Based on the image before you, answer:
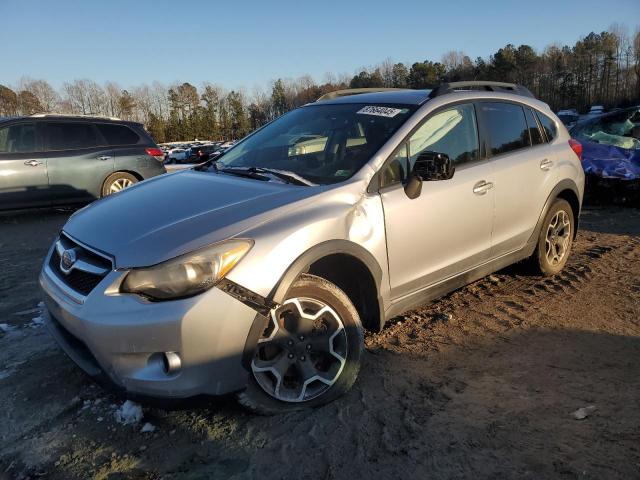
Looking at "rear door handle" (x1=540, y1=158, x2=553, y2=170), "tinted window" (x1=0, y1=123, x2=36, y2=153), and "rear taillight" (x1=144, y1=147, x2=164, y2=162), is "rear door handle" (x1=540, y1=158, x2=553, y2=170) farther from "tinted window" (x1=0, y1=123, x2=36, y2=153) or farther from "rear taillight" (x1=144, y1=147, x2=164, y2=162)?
"tinted window" (x1=0, y1=123, x2=36, y2=153)

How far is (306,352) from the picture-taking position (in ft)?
8.91

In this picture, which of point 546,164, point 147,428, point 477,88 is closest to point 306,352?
point 147,428

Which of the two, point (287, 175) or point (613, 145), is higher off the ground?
point (287, 175)

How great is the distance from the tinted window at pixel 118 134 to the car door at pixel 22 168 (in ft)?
3.55

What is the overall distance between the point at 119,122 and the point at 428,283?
25.9ft

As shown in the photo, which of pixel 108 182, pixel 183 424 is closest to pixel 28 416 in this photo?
pixel 183 424

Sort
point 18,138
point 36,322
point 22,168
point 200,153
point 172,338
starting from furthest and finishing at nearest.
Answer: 1. point 200,153
2. point 18,138
3. point 22,168
4. point 36,322
5. point 172,338

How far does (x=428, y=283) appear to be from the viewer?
3.41m

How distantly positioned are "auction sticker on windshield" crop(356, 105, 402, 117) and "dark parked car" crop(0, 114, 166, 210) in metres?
5.96

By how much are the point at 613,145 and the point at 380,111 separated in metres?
6.82

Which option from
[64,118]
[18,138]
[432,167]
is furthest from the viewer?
[64,118]

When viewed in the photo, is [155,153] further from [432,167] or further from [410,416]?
[410,416]

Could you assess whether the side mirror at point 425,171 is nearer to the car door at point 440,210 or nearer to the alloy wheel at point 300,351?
the car door at point 440,210

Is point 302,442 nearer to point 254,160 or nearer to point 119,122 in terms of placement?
point 254,160
